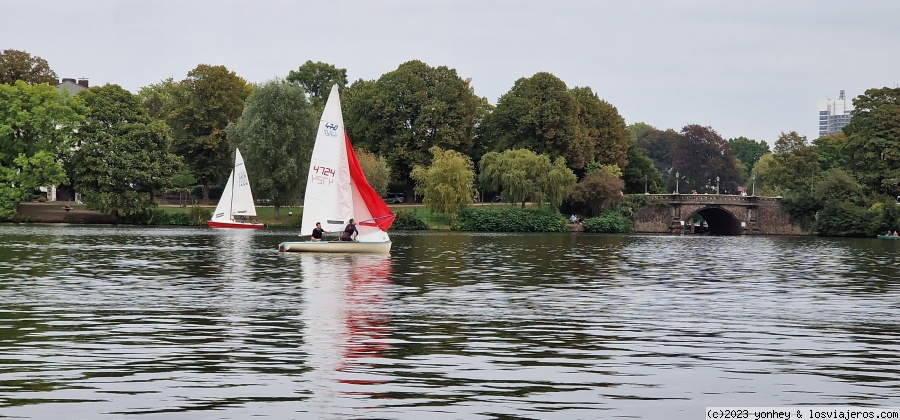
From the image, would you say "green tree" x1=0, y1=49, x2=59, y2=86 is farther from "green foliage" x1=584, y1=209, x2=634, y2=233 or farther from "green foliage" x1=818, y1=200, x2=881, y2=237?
"green foliage" x1=818, y1=200, x2=881, y2=237

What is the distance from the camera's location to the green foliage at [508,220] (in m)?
108

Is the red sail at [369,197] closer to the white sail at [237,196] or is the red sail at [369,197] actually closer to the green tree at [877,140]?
the white sail at [237,196]

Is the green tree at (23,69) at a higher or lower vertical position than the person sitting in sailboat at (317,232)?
higher

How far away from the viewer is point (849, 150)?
397 feet

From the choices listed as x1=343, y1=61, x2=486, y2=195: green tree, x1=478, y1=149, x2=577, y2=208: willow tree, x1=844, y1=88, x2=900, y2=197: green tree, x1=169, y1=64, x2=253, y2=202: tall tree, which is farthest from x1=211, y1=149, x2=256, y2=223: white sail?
x1=844, y1=88, x2=900, y2=197: green tree

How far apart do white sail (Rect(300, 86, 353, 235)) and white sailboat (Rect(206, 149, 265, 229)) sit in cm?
4208

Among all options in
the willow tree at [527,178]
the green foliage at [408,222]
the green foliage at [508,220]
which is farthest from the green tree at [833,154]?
the green foliage at [408,222]

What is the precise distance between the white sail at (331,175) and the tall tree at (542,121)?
65923mm

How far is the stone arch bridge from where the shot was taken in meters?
121

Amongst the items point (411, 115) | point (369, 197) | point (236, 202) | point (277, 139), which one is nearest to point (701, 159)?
Result: point (411, 115)

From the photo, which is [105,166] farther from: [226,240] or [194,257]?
[194,257]

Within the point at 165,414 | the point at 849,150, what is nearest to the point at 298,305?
the point at 165,414

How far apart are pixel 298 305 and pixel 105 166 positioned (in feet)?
240

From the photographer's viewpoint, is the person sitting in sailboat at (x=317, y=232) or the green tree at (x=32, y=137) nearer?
the person sitting in sailboat at (x=317, y=232)
